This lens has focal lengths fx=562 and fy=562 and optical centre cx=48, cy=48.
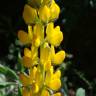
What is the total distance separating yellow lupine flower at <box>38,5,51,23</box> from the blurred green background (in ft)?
7.04

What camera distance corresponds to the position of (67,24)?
4074mm

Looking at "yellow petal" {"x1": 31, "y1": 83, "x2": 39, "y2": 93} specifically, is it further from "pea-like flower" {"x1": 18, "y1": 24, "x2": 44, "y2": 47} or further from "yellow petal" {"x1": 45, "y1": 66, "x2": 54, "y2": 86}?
"pea-like flower" {"x1": 18, "y1": 24, "x2": 44, "y2": 47}

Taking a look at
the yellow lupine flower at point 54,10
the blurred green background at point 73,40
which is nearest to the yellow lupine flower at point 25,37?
the yellow lupine flower at point 54,10

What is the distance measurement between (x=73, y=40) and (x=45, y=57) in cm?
251

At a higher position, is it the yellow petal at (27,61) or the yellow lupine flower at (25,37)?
the yellow lupine flower at (25,37)

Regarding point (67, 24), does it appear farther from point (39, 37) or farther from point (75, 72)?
point (39, 37)

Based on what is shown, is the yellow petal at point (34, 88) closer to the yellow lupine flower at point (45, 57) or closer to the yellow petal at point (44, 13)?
the yellow lupine flower at point (45, 57)

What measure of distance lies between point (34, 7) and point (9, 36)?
96.9 inches

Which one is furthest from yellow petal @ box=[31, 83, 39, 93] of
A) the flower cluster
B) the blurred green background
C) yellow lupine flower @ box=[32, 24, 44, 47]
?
the blurred green background

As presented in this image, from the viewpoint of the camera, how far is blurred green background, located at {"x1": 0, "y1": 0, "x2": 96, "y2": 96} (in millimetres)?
4184

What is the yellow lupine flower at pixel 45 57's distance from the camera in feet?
6.52

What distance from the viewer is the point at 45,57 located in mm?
1994

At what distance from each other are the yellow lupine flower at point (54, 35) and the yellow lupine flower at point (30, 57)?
0.06 metres

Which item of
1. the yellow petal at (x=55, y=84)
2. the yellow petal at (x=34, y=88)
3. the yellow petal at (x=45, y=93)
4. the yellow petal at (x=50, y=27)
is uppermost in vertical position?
the yellow petal at (x=50, y=27)
